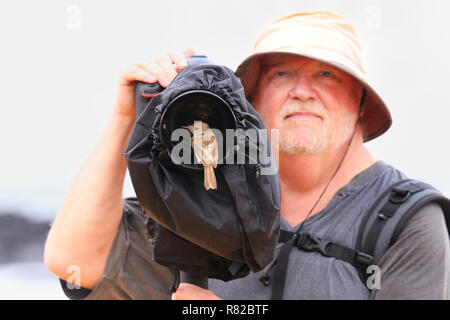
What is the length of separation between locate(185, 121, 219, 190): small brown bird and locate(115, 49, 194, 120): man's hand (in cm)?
19

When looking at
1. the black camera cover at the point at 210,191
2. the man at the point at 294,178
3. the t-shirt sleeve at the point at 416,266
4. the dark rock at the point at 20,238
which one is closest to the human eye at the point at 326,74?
the man at the point at 294,178

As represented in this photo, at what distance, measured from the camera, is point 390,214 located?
1.25 meters

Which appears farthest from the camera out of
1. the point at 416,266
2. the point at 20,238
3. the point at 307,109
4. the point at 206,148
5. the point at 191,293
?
the point at 20,238

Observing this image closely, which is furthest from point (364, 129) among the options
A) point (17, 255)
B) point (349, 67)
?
point (17, 255)

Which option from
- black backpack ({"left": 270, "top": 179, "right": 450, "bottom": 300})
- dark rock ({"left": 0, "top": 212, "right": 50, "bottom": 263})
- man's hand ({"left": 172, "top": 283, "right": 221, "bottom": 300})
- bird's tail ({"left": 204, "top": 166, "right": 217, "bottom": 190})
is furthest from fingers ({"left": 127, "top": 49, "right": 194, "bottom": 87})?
dark rock ({"left": 0, "top": 212, "right": 50, "bottom": 263})

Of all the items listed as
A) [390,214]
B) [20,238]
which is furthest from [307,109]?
[20,238]

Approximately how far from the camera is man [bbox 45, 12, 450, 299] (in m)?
1.32

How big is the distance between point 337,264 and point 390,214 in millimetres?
168

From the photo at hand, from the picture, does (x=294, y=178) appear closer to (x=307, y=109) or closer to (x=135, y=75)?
(x=307, y=109)

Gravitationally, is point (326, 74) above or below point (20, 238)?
above

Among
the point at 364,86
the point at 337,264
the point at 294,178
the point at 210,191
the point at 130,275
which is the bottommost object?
the point at 130,275

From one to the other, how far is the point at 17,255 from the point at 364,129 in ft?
7.78

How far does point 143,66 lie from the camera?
1.15 meters

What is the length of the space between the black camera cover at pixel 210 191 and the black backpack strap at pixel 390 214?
0.36 m
